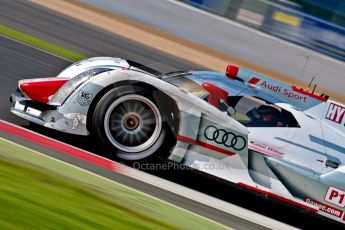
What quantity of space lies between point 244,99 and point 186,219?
1941 millimetres

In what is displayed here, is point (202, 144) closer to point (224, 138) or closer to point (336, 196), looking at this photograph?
point (224, 138)

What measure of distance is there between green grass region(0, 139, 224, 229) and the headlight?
86 centimetres

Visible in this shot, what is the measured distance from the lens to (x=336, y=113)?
25.0 ft

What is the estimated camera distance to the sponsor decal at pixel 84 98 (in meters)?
7.22

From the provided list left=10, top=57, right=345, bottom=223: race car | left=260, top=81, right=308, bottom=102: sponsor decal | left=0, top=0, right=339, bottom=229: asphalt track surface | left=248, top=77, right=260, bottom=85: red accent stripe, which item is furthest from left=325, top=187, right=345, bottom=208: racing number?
left=248, top=77, right=260, bottom=85: red accent stripe

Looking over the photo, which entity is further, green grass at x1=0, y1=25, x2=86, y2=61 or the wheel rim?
green grass at x1=0, y1=25, x2=86, y2=61

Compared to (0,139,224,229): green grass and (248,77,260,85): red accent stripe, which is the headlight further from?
(248,77,260,85): red accent stripe

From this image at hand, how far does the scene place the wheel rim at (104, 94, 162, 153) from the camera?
23.7ft

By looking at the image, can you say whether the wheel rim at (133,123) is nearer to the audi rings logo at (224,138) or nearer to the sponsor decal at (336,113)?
the audi rings logo at (224,138)

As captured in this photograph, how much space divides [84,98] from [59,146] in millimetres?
620

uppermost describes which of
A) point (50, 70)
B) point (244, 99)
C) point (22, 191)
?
point (244, 99)

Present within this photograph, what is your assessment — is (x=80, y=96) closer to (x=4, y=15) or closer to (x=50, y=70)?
(x=50, y=70)

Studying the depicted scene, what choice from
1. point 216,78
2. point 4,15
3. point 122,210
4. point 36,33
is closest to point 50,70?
point 36,33

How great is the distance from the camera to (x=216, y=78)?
768cm
